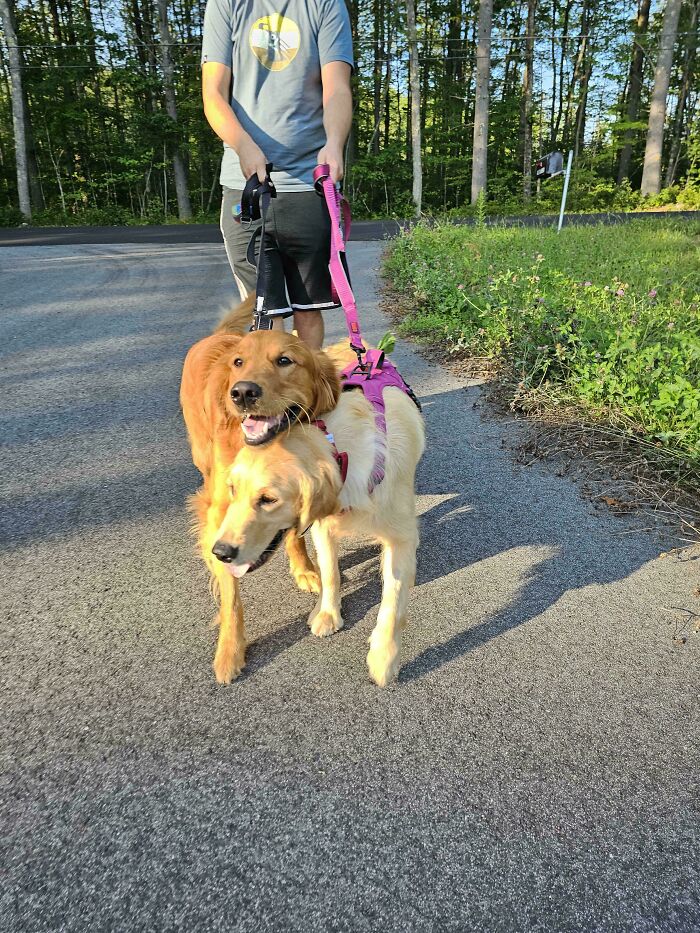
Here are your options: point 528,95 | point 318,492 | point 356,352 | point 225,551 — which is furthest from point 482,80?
point 225,551

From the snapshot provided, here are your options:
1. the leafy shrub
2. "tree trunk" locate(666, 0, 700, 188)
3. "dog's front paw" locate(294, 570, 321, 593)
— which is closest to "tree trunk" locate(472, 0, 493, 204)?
"tree trunk" locate(666, 0, 700, 188)

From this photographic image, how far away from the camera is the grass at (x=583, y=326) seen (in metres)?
3.60

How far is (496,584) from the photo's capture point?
2.62 meters

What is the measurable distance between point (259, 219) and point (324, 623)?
2071mm

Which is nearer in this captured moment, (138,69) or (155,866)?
(155,866)

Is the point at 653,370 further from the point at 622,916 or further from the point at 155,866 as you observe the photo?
the point at 155,866

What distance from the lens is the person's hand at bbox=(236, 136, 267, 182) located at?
272 centimetres

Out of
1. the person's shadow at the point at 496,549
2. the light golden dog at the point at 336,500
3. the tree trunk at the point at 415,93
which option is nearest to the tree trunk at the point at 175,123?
the tree trunk at the point at 415,93

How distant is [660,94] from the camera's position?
2323 cm

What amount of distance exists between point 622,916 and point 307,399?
1606 millimetres

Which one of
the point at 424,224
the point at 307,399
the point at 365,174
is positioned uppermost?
the point at 365,174

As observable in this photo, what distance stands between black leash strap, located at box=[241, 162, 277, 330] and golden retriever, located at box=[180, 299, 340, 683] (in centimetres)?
35

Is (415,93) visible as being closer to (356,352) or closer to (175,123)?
(175,123)

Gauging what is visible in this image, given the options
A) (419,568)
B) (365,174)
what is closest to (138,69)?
(365,174)
